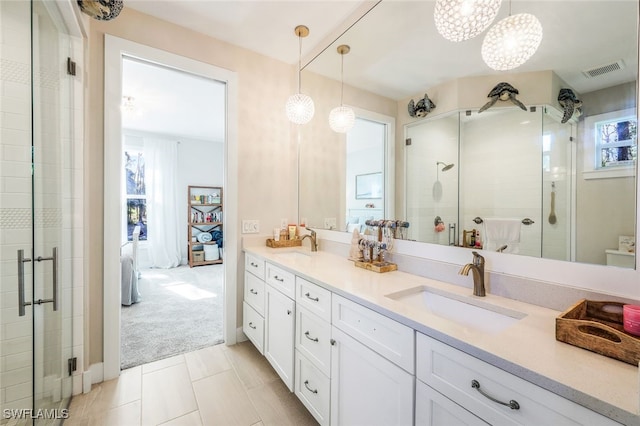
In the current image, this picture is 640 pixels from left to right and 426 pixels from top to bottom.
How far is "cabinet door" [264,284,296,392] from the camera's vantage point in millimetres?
1624

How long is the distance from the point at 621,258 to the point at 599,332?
1.17 ft

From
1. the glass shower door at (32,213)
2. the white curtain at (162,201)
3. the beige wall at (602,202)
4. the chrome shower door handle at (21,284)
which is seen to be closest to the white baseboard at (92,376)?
the glass shower door at (32,213)

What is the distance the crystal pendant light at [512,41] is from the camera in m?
1.08

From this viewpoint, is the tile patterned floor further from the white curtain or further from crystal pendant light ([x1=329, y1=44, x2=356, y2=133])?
the white curtain

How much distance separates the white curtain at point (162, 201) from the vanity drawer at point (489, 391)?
18.7 feet

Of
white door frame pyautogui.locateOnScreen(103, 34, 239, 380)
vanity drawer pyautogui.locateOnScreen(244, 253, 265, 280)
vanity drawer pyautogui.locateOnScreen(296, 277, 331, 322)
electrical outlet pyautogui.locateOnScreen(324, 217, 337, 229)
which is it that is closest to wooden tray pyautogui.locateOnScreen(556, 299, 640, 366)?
vanity drawer pyautogui.locateOnScreen(296, 277, 331, 322)

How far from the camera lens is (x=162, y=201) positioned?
5484 mm

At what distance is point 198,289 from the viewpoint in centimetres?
402

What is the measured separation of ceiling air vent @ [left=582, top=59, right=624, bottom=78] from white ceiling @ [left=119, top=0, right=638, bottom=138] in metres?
0.02

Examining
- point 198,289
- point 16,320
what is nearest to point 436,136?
point 16,320

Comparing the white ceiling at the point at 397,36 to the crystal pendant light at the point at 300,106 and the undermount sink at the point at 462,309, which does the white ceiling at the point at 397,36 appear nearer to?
→ the crystal pendant light at the point at 300,106

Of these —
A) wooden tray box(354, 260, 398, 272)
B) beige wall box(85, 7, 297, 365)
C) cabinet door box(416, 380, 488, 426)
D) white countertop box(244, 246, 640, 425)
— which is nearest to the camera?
white countertop box(244, 246, 640, 425)

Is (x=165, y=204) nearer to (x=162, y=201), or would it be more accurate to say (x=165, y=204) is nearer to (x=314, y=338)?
(x=162, y=201)

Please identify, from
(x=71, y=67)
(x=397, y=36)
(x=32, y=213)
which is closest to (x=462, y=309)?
(x=397, y=36)
